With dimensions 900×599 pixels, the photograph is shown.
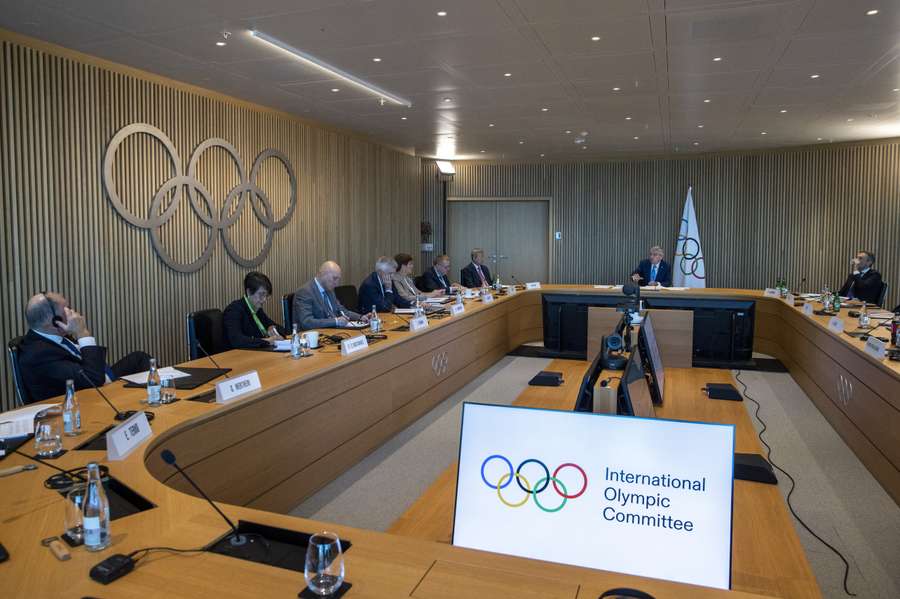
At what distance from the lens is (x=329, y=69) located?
19.2ft

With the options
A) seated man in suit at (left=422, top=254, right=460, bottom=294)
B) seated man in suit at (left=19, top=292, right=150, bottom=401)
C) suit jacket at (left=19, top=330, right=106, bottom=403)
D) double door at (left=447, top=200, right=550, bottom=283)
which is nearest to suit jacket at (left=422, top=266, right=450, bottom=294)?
seated man in suit at (left=422, top=254, right=460, bottom=294)

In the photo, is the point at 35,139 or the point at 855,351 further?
the point at 35,139

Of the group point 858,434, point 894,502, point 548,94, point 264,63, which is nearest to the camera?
point 894,502

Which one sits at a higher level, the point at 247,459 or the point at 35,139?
the point at 35,139

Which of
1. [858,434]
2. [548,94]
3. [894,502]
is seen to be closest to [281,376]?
[894,502]

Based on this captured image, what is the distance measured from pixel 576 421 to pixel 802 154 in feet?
37.1

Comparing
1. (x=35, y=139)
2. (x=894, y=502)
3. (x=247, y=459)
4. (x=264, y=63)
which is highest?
(x=264, y=63)

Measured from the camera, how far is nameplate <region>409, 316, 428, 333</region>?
5.28 metres

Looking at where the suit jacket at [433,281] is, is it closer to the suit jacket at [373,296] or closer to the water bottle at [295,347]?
the suit jacket at [373,296]

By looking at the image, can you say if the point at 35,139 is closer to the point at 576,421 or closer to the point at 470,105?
the point at 470,105

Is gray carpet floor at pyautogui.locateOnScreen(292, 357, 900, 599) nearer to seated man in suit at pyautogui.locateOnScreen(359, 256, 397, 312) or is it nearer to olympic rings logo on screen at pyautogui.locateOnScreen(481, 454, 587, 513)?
seated man in suit at pyautogui.locateOnScreen(359, 256, 397, 312)

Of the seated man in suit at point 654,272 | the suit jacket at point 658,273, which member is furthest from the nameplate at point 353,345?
the suit jacket at point 658,273

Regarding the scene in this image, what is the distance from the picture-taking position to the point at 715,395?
136 inches

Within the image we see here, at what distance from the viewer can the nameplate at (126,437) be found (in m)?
2.21
